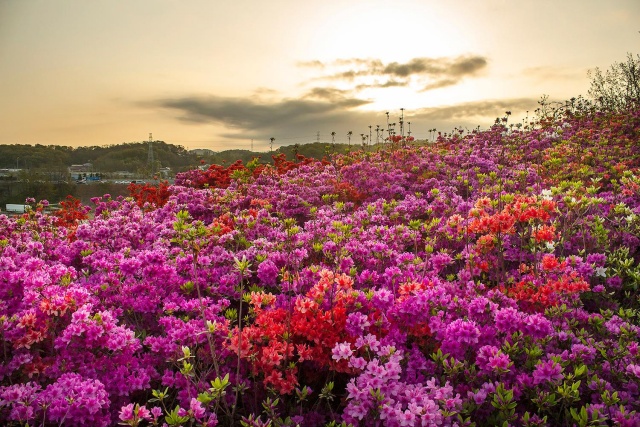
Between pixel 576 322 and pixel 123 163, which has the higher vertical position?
pixel 123 163

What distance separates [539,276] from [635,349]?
1438 millimetres

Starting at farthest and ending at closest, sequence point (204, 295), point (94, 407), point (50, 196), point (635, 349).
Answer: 1. point (50, 196)
2. point (204, 295)
3. point (635, 349)
4. point (94, 407)

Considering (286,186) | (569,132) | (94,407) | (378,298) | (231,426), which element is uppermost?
(569,132)

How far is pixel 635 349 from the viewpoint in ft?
9.72

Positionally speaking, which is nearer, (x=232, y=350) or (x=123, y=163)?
(x=232, y=350)

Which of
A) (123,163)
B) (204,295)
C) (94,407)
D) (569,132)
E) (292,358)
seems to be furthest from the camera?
(123,163)

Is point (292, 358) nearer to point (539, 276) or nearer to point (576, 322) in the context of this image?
point (576, 322)

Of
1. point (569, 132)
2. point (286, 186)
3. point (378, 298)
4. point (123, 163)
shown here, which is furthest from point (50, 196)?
point (378, 298)

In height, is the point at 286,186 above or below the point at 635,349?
above

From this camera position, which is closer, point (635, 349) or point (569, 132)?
point (635, 349)

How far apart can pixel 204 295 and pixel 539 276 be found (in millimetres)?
3443

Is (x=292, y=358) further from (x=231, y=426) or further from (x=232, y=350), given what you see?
(x=231, y=426)

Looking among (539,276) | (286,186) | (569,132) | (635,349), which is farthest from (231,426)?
(569,132)

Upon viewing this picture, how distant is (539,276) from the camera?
172 inches
